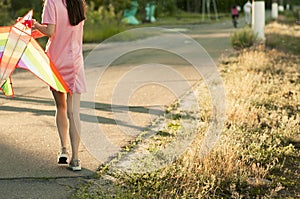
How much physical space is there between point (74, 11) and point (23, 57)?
68cm

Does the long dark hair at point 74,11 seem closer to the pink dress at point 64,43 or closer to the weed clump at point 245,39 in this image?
the pink dress at point 64,43

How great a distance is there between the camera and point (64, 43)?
5418 millimetres

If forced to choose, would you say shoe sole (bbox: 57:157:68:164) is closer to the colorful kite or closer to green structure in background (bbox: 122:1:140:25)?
the colorful kite

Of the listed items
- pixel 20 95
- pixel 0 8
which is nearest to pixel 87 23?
pixel 0 8

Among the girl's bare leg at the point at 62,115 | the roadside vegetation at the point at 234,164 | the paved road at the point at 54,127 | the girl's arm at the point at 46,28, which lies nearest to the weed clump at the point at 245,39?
the paved road at the point at 54,127

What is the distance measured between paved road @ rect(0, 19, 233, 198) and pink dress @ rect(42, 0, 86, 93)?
2.87 ft

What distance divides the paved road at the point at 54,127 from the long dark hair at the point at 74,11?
4.46 feet

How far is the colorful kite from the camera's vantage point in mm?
4871

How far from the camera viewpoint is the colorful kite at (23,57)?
487 cm

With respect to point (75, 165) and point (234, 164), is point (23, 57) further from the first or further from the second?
point (234, 164)

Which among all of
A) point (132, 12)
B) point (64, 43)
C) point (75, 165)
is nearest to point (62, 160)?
point (75, 165)

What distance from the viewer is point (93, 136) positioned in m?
7.03

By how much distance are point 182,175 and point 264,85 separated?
5.04m

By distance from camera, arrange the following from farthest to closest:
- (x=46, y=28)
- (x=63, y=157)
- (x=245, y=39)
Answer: (x=245, y=39), (x=63, y=157), (x=46, y=28)
